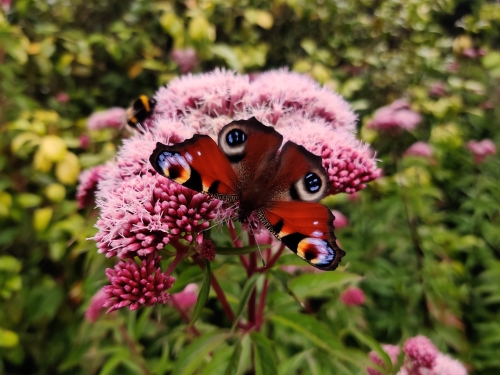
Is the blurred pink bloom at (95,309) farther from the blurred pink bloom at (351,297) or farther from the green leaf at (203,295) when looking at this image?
the blurred pink bloom at (351,297)

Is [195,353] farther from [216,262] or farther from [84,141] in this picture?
[84,141]

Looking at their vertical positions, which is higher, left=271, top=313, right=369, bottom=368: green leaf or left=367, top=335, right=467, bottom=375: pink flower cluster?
left=271, top=313, right=369, bottom=368: green leaf

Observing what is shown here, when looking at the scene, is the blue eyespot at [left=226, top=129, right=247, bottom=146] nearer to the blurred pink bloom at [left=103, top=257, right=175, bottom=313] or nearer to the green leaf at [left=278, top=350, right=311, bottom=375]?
the blurred pink bloom at [left=103, top=257, right=175, bottom=313]

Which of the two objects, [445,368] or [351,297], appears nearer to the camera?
[445,368]

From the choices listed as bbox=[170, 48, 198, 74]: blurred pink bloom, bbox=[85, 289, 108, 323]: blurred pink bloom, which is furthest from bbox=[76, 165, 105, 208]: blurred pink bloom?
bbox=[170, 48, 198, 74]: blurred pink bloom

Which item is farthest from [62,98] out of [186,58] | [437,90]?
[437,90]

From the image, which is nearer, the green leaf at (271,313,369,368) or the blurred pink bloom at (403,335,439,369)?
the green leaf at (271,313,369,368)

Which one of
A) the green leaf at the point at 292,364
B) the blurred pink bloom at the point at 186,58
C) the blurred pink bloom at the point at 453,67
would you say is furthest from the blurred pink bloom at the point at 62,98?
the blurred pink bloom at the point at 453,67
